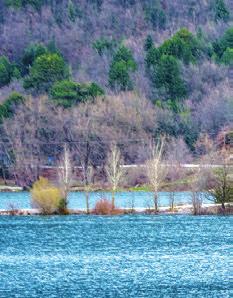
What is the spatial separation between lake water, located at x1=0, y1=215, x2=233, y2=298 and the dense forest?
1292 inches

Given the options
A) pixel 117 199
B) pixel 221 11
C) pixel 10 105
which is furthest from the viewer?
pixel 221 11

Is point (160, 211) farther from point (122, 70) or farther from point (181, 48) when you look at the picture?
point (181, 48)

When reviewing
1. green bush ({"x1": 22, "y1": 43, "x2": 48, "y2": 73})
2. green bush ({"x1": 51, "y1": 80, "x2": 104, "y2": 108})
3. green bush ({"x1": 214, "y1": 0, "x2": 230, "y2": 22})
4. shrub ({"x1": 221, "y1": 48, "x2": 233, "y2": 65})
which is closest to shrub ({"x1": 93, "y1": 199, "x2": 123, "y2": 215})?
green bush ({"x1": 51, "y1": 80, "x2": 104, "y2": 108})

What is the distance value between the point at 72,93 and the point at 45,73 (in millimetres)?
12979

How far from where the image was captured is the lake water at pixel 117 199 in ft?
259

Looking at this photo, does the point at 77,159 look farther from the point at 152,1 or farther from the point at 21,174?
the point at 152,1

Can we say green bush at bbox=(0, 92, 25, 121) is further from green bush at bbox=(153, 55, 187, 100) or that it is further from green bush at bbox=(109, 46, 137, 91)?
green bush at bbox=(153, 55, 187, 100)

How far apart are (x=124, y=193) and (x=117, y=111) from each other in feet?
41.5

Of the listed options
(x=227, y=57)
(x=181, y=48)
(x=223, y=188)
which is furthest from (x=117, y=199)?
(x=227, y=57)

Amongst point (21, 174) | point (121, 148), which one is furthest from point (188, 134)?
point (21, 174)

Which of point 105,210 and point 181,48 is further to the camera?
point 181,48

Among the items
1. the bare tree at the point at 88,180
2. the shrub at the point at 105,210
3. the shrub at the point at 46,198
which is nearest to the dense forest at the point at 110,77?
the bare tree at the point at 88,180

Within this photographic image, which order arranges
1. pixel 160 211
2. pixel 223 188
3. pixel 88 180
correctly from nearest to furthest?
pixel 223 188, pixel 160 211, pixel 88 180

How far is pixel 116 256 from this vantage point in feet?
182
